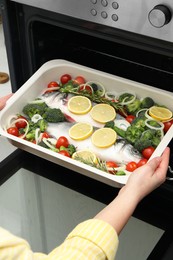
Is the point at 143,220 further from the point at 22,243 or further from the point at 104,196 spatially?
the point at 22,243

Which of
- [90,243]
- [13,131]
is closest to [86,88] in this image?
[13,131]

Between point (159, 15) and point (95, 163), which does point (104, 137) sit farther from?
point (159, 15)

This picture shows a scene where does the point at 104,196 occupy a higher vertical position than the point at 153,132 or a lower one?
lower

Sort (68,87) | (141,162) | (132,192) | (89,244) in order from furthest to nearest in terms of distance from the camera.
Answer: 1. (68,87)
2. (141,162)
3. (132,192)
4. (89,244)

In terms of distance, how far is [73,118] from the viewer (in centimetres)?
118

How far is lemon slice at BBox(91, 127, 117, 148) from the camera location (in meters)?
1.07

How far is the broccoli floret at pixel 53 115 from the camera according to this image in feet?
3.77

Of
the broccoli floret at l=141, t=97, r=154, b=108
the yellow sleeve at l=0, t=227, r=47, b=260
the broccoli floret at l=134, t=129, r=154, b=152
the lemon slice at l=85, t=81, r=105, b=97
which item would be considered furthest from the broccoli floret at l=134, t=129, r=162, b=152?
the yellow sleeve at l=0, t=227, r=47, b=260

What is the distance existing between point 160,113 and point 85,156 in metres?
0.23

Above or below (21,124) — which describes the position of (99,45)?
above

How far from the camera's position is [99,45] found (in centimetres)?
126

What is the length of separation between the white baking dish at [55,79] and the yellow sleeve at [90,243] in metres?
0.16

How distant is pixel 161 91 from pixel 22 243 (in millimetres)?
617

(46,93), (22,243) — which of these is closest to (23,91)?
(46,93)
